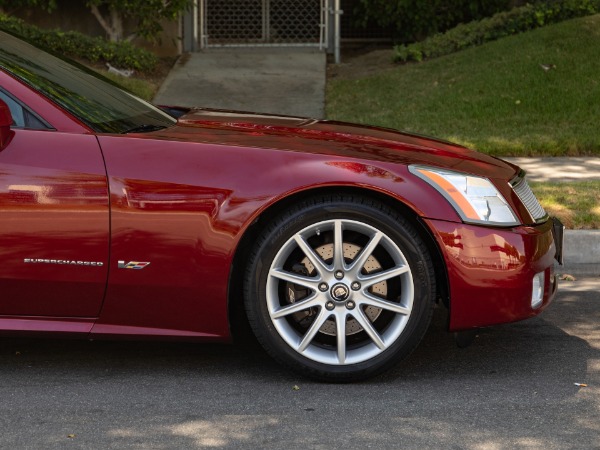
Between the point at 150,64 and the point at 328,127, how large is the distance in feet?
29.3

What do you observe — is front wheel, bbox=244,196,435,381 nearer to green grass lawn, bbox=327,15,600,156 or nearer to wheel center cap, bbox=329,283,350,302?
wheel center cap, bbox=329,283,350,302

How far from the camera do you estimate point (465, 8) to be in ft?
51.4

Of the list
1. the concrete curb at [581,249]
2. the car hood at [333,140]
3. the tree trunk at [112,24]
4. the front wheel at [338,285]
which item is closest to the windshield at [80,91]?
the car hood at [333,140]

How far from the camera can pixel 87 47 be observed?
1396 centimetres

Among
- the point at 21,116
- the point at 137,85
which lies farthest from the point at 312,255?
the point at 137,85

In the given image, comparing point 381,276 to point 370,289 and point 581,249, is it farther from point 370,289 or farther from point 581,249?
point 581,249

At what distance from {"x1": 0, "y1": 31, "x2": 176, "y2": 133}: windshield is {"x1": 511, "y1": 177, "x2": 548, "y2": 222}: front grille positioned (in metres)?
1.61

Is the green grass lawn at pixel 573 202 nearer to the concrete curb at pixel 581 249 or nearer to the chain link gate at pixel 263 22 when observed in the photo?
the concrete curb at pixel 581 249

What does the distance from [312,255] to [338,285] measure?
0.57 ft

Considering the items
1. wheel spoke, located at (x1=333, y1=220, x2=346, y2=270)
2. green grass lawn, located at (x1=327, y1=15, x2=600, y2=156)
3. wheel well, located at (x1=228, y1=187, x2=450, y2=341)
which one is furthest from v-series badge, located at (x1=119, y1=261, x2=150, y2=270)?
green grass lawn, located at (x1=327, y1=15, x2=600, y2=156)

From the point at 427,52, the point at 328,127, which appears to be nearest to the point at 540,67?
the point at 427,52

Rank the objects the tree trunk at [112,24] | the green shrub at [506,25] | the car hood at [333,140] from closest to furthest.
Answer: the car hood at [333,140], the green shrub at [506,25], the tree trunk at [112,24]

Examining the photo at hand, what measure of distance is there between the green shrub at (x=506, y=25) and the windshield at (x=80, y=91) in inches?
356

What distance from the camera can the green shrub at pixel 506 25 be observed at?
14266mm
